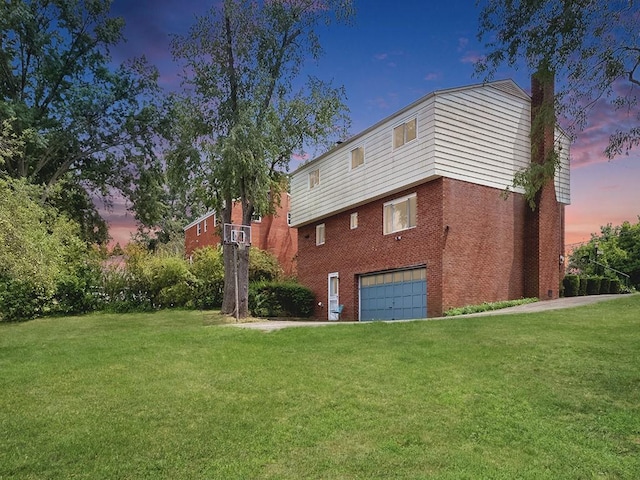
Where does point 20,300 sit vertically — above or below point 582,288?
below

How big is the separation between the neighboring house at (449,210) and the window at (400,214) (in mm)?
39

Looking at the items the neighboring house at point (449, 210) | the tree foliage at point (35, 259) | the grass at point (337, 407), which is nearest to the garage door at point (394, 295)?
the neighboring house at point (449, 210)

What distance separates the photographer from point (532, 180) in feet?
35.3

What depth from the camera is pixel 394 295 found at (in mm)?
19453

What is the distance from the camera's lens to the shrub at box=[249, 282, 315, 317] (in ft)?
78.6

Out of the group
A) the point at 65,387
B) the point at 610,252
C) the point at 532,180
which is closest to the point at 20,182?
the point at 65,387

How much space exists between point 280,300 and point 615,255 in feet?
103

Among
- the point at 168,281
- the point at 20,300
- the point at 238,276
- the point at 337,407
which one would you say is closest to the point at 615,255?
the point at 238,276

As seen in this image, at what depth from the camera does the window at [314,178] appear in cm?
2439

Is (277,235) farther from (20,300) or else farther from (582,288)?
(582,288)

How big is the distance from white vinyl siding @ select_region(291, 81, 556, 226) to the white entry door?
379cm

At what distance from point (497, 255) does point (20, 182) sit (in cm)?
1547

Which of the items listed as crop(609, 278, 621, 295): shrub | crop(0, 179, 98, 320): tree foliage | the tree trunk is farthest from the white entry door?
crop(609, 278, 621, 295): shrub

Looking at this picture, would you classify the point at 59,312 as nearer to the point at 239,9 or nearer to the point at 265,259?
the point at 265,259
